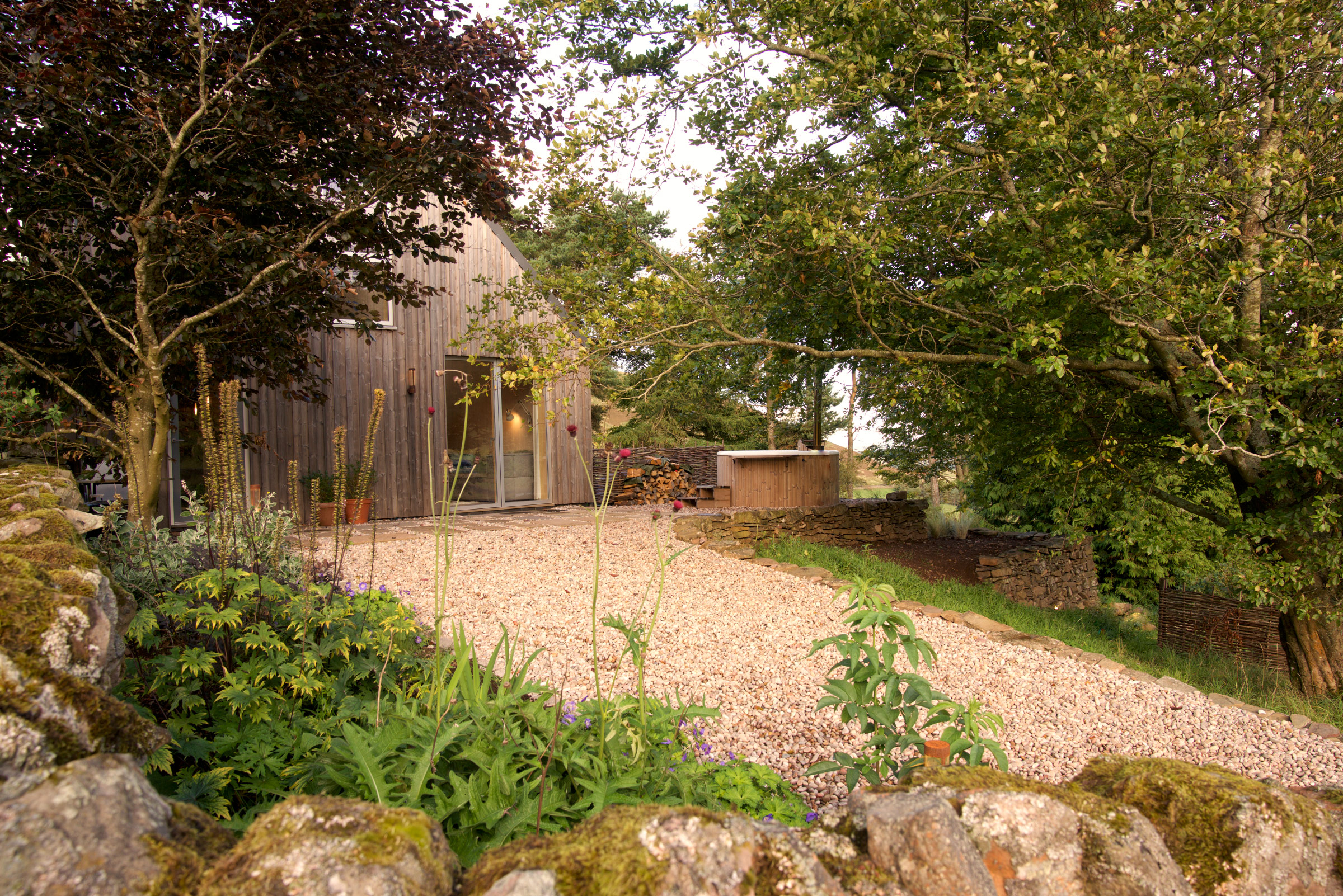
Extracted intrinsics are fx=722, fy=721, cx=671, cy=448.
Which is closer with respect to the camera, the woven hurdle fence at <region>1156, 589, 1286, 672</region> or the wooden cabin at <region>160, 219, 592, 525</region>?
the woven hurdle fence at <region>1156, 589, 1286, 672</region>

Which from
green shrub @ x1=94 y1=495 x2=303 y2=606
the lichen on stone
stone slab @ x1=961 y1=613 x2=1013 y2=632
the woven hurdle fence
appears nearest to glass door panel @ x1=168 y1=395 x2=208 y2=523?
green shrub @ x1=94 y1=495 x2=303 y2=606

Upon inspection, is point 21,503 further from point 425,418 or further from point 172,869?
point 425,418

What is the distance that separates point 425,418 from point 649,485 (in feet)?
14.3

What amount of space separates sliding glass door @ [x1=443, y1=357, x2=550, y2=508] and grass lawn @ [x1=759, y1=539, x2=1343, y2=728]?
4.20 meters

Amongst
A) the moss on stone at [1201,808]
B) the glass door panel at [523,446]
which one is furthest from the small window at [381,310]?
the moss on stone at [1201,808]

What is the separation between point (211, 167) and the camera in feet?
15.1

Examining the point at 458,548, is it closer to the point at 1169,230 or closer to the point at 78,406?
the point at 78,406

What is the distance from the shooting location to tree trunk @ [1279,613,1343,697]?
5.55m

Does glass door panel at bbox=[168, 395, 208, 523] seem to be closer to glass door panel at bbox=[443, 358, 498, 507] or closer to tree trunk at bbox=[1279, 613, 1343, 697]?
glass door panel at bbox=[443, 358, 498, 507]

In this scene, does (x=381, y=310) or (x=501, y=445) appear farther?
(x=501, y=445)

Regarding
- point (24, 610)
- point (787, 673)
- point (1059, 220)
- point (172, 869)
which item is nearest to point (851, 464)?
point (1059, 220)

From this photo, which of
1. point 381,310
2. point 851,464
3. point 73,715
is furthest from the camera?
point 851,464

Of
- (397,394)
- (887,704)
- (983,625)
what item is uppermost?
(397,394)

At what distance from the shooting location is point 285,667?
7.11ft
